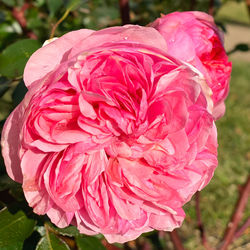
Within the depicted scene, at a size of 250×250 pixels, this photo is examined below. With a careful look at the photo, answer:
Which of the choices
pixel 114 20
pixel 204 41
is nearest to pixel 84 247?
pixel 204 41

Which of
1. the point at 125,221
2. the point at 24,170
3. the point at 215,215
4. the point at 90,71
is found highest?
the point at 90,71

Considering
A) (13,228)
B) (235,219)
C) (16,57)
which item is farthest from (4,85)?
(235,219)

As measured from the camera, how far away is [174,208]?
2.07ft

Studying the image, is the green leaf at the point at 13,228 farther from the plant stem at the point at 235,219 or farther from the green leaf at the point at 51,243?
the plant stem at the point at 235,219

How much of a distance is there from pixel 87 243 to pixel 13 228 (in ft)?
0.52

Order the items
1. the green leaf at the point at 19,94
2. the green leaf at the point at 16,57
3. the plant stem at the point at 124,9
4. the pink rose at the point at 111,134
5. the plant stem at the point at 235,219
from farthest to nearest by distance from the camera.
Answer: the plant stem at the point at 235,219 → the plant stem at the point at 124,9 → the green leaf at the point at 16,57 → the green leaf at the point at 19,94 → the pink rose at the point at 111,134

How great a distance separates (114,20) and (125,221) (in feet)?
4.06

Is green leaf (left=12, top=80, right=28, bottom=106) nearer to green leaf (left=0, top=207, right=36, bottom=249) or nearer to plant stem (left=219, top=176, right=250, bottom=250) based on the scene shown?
green leaf (left=0, top=207, right=36, bottom=249)

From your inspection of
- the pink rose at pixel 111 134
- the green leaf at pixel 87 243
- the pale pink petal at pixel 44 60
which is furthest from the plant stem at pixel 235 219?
the pale pink petal at pixel 44 60

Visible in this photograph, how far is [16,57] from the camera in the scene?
0.85 m

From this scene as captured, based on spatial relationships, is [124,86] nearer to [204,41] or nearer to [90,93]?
[90,93]

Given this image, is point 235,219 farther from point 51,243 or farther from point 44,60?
point 44,60

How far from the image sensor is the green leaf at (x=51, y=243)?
76cm

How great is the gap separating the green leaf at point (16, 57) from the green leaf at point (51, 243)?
12.5 inches
